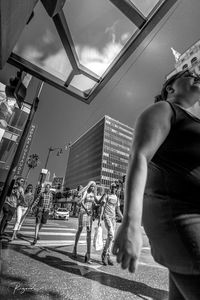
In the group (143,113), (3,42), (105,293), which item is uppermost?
(3,42)

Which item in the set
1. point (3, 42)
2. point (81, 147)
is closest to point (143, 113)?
point (3, 42)

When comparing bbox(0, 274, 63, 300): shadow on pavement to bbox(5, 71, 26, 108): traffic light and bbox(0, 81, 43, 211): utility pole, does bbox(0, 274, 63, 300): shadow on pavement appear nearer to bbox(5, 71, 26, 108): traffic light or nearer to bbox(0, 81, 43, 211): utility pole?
bbox(0, 81, 43, 211): utility pole

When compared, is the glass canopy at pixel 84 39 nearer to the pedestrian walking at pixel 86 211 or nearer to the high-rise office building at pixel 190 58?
the pedestrian walking at pixel 86 211

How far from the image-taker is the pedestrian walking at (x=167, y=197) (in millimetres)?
666

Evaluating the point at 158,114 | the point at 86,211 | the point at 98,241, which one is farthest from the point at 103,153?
the point at 158,114

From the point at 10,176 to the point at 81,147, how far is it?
113m

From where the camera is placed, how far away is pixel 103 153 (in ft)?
298

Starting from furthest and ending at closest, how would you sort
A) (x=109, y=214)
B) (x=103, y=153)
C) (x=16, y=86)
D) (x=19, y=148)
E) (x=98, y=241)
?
(x=103, y=153) < (x=109, y=214) < (x=98, y=241) < (x=19, y=148) < (x=16, y=86)

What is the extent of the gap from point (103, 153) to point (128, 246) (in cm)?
9020

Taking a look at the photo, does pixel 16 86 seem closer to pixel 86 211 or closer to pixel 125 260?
pixel 125 260

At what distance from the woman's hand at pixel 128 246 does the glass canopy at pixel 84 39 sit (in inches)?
92.5

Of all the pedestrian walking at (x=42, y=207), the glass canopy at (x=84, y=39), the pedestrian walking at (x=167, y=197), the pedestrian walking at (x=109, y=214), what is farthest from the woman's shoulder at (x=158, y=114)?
the pedestrian walking at (x=42, y=207)

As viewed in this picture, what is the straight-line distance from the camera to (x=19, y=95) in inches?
115

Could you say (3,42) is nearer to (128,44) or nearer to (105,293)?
(128,44)
